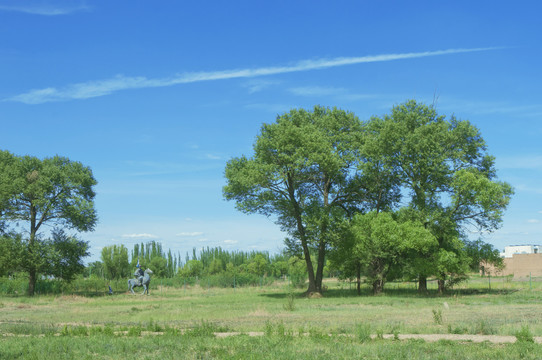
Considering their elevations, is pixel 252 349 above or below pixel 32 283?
above

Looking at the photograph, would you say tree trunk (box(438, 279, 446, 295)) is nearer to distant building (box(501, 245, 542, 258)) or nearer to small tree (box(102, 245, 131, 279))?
small tree (box(102, 245, 131, 279))

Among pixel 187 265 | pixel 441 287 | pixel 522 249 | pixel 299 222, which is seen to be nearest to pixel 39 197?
pixel 299 222

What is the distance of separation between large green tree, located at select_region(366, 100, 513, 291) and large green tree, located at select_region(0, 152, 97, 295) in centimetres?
3095

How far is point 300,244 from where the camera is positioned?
45500 millimetres

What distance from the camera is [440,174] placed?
43406 mm

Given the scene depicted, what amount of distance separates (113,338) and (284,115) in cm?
3276

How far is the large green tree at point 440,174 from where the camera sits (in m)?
41.5

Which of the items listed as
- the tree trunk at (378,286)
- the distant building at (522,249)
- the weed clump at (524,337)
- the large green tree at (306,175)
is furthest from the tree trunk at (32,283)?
the distant building at (522,249)

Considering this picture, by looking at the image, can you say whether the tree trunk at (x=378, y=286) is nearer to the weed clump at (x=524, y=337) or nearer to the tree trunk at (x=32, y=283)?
the weed clump at (x=524, y=337)

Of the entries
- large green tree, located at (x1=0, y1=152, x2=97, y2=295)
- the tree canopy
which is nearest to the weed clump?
the tree canopy

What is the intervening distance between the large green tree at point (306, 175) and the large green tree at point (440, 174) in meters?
3.45

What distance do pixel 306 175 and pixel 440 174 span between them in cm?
1132

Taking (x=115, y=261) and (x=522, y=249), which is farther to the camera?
(x=522, y=249)

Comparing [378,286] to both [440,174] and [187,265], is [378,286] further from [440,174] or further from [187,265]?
[187,265]
